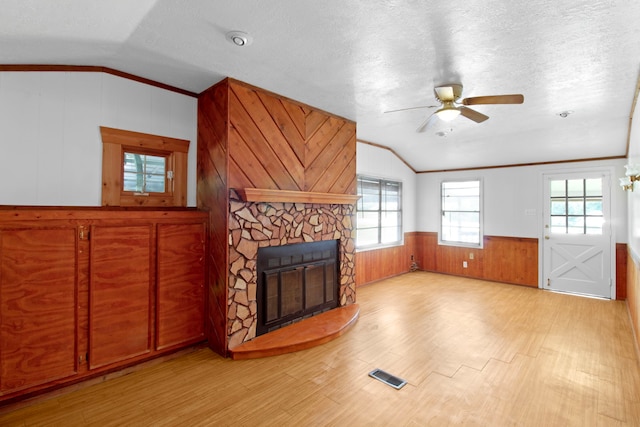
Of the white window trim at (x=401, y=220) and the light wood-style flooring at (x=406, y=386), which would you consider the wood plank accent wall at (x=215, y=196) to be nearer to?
the light wood-style flooring at (x=406, y=386)

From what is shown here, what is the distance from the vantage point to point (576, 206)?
530cm

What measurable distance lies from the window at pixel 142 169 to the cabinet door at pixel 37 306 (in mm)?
592

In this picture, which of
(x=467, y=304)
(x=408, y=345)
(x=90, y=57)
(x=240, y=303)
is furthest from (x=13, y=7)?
(x=467, y=304)

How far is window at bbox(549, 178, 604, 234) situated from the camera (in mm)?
5105

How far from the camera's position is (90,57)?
250 cm

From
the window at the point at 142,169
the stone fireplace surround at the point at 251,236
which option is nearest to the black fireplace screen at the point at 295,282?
the stone fireplace surround at the point at 251,236

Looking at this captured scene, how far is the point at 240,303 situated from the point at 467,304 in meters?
3.43

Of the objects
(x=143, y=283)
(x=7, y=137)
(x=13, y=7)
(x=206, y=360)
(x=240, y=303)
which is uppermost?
(x=13, y=7)

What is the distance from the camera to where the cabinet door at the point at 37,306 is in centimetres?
215

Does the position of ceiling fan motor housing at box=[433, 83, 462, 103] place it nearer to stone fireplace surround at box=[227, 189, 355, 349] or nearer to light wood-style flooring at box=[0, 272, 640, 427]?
stone fireplace surround at box=[227, 189, 355, 349]

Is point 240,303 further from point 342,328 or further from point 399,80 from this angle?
point 399,80

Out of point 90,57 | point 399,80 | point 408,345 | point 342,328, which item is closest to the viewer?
point 90,57

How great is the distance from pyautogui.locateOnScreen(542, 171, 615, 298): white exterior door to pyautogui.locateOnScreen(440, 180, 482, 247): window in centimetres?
115

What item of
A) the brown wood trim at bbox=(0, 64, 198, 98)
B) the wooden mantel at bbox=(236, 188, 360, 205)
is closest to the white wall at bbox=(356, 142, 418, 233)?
the wooden mantel at bbox=(236, 188, 360, 205)
